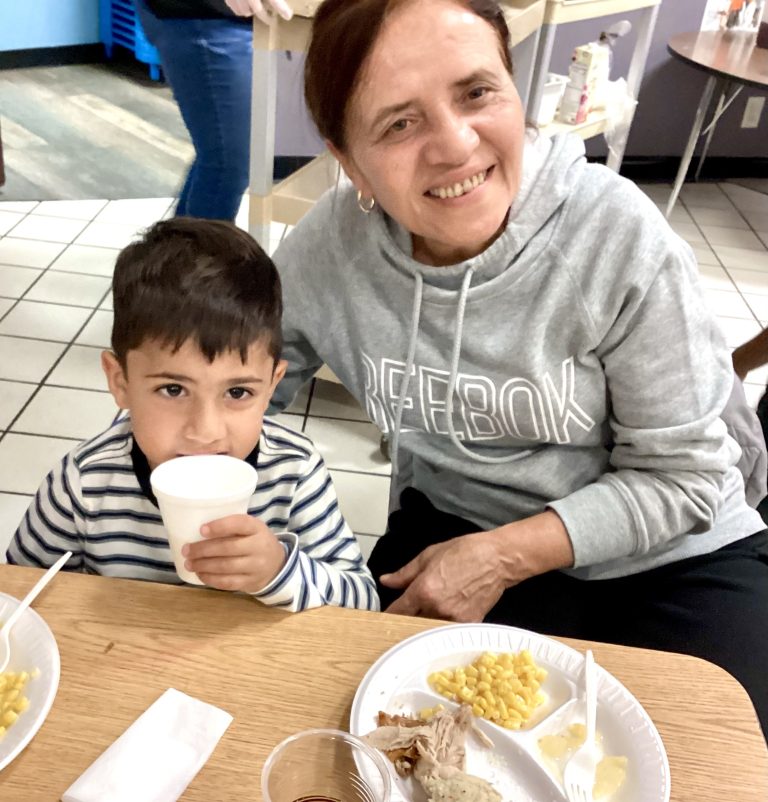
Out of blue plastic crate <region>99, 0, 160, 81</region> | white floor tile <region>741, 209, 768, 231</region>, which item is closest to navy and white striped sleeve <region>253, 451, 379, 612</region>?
white floor tile <region>741, 209, 768, 231</region>

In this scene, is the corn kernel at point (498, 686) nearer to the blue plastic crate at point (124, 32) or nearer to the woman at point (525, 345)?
the woman at point (525, 345)

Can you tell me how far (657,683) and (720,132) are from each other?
498cm

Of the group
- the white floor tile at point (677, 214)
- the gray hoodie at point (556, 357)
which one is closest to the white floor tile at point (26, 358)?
the gray hoodie at point (556, 357)

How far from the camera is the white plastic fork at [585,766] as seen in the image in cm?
69

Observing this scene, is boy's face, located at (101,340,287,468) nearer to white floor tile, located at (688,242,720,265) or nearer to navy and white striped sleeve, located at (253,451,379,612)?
navy and white striped sleeve, located at (253,451,379,612)

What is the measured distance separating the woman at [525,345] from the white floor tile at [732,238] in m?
3.31

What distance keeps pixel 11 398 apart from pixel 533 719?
2.18 m

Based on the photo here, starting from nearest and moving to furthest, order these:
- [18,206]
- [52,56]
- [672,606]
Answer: [672,606] → [18,206] → [52,56]

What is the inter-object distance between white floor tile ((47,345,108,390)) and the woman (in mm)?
1603

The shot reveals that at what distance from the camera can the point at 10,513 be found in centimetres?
204

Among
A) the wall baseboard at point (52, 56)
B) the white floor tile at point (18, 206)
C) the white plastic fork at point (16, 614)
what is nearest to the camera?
the white plastic fork at point (16, 614)

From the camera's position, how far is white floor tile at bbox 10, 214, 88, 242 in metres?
3.38

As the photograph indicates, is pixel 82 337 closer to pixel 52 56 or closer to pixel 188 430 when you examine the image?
pixel 188 430

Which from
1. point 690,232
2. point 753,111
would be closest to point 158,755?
point 690,232
